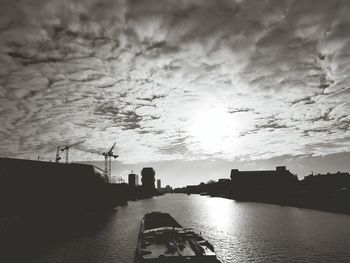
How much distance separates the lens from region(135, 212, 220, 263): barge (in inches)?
843

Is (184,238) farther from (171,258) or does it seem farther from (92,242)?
(92,242)

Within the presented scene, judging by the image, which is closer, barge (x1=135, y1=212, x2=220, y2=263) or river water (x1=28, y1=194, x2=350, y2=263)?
barge (x1=135, y1=212, x2=220, y2=263)

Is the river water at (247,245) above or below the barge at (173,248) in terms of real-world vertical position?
below

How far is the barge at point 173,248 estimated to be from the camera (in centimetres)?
2142

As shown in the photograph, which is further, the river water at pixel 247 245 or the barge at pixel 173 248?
the river water at pixel 247 245

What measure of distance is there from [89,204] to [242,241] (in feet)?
253

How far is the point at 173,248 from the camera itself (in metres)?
24.1

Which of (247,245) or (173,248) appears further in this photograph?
(247,245)

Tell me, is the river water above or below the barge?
below

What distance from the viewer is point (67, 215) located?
85.4 meters

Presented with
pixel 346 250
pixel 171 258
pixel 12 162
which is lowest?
pixel 346 250

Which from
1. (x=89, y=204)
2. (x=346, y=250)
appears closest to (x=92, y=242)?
(x=346, y=250)

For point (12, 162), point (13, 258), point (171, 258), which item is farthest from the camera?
point (12, 162)

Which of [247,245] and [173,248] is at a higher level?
[173,248]
